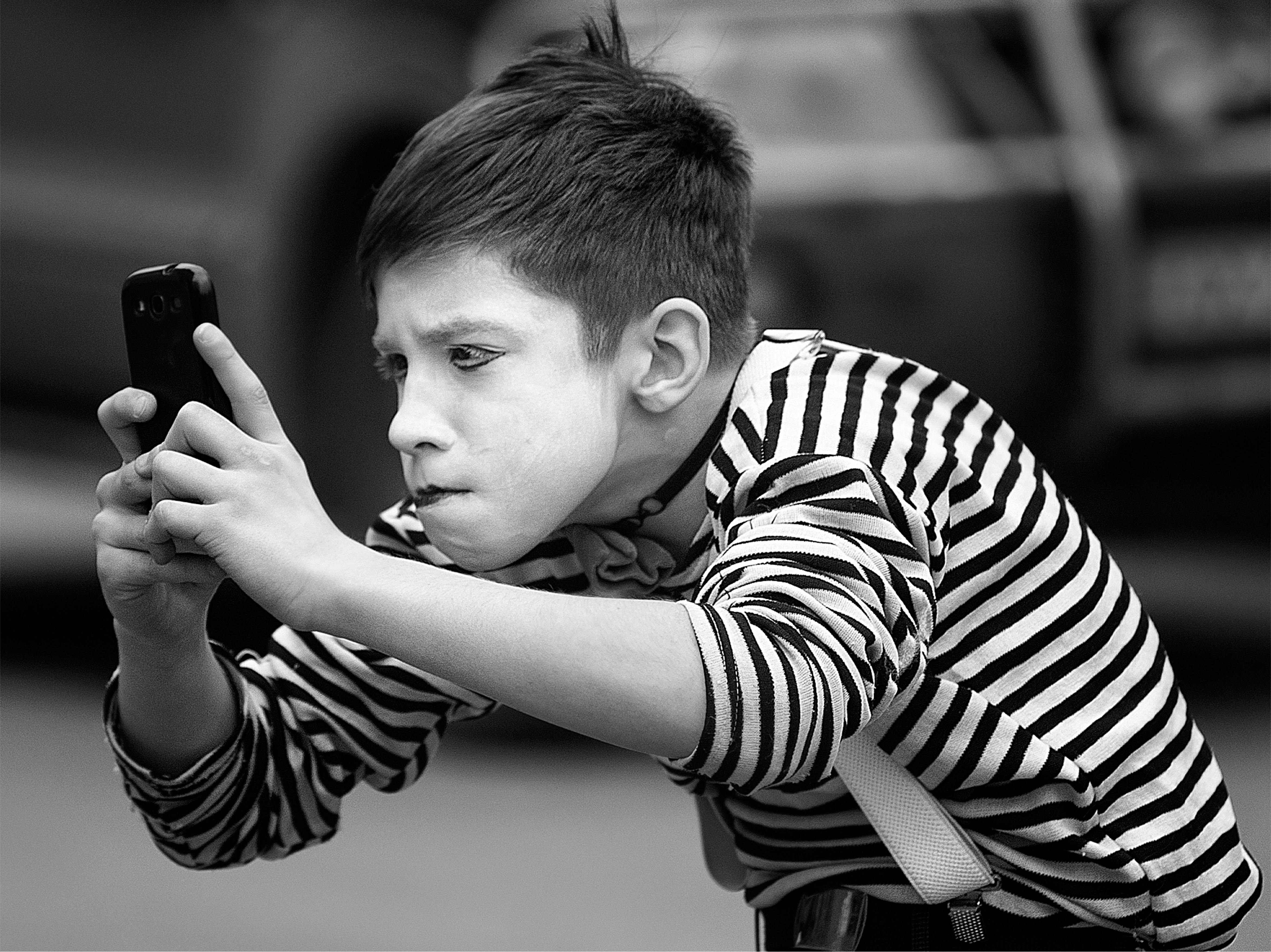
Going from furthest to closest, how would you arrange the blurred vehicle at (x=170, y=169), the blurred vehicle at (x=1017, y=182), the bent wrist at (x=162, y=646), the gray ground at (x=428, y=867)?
the blurred vehicle at (x=170, y=169) → the blurred vehicle at (x=1017, y=182) → the gray ground at (x=428, y=867) → the bent wrist at (x=162, y=646)

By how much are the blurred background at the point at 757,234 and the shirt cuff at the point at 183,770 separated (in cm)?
172

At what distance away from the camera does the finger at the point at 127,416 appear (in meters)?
1.59

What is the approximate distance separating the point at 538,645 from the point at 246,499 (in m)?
0.24

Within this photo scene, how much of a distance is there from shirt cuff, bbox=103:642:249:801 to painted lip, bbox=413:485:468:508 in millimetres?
337

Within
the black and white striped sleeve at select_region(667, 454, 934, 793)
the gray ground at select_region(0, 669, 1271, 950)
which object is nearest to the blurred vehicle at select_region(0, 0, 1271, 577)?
the gray ground at select_region(0, 669, 1271, 950)

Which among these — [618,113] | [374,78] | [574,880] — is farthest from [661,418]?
[374,78]

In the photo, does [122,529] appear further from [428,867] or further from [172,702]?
[428,867]

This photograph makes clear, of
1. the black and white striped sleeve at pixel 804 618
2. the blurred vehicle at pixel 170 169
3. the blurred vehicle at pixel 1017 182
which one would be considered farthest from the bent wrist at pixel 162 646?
the blurred vehicle at pixel 170 169

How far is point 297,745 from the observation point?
1.88 m

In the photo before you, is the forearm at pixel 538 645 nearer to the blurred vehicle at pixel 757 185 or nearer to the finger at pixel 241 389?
the finger at pixel 241 389

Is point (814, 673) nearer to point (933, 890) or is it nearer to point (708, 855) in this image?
point (933, 890)

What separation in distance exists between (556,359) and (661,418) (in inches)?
5.1

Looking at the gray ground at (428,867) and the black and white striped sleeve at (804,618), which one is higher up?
the black and white striped sleeve at (804,618)

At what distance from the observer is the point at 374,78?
14.8 ft
